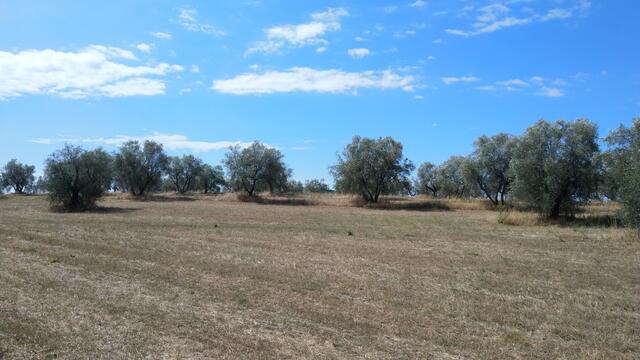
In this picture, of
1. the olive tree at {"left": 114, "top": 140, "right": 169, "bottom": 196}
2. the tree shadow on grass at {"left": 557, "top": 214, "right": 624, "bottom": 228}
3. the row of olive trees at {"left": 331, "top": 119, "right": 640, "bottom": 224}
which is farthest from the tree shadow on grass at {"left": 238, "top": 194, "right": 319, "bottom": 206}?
the tree shadow on grass at {"left": 557, "top": 214, "right": 624, "bottom": 228}

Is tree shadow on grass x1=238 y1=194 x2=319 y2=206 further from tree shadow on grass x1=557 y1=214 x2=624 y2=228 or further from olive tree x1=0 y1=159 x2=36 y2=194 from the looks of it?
olive tree x1=0 y1=159 x2=36 y2=194

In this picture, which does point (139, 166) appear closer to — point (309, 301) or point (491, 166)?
point (491, 166)

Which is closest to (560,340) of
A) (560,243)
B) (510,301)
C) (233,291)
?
(510,301)

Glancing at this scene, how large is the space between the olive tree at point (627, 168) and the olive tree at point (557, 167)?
1489mm

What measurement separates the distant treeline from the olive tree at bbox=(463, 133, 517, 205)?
119 millimetres

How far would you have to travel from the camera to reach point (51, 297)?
9.87m

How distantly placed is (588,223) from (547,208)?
311 cm

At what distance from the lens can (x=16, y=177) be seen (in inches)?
4284

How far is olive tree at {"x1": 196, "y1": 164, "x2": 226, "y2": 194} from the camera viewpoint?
115500mm

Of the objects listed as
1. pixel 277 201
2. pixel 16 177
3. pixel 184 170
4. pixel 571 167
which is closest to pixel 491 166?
pixel 571 167

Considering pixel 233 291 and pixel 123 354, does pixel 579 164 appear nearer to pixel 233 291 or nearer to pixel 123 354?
pixel 233 291

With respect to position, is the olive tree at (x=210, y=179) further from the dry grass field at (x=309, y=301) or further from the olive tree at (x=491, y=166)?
the dry grass field at (x=309, y=301)

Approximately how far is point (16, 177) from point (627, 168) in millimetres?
118965

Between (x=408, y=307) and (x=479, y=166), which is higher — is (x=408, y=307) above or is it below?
below
